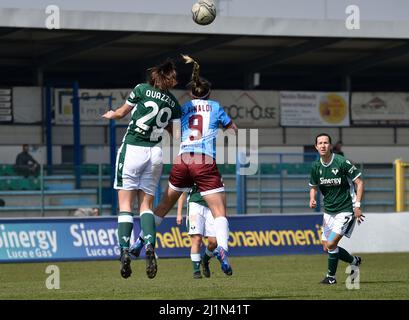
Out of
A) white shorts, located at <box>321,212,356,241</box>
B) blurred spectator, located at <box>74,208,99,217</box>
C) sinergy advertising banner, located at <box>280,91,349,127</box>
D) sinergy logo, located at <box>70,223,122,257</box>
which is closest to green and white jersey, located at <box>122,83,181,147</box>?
white shorts, located at <box>321,212,356,241</box>

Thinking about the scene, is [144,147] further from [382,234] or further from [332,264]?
[382,234]

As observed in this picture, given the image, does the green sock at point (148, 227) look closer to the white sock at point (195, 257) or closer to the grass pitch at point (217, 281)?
the grass pitch at point (217, 281)

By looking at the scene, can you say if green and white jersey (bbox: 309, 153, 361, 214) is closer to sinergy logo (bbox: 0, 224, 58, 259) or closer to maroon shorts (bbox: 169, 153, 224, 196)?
maroon shorts (bbox: 169, 153, 224, 196)

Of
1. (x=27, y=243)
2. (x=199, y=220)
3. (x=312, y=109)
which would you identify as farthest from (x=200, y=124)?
(x=312, y=109)

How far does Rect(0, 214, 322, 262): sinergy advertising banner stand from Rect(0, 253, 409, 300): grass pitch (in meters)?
0.65

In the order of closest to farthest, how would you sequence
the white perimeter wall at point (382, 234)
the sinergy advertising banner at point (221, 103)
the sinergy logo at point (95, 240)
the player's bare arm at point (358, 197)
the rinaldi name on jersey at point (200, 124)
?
the rinaldi name on jersey at point (200, 124), the player's bare arm at point (358, 197), the sinergy logo at point (95, 240), the white perimeter wall at point (382, 234), the sinergy advertising banner at point (221, 103)

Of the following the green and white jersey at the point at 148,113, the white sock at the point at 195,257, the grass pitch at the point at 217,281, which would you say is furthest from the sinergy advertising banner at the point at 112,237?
the green and white jersey at the point at 148,113

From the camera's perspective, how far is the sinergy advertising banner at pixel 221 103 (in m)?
32.9

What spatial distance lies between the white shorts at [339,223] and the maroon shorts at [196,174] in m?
2.95

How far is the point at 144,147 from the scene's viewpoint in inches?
468

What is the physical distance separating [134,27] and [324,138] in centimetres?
1464

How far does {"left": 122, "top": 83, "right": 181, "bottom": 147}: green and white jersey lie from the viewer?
A: 11742 millimetres
